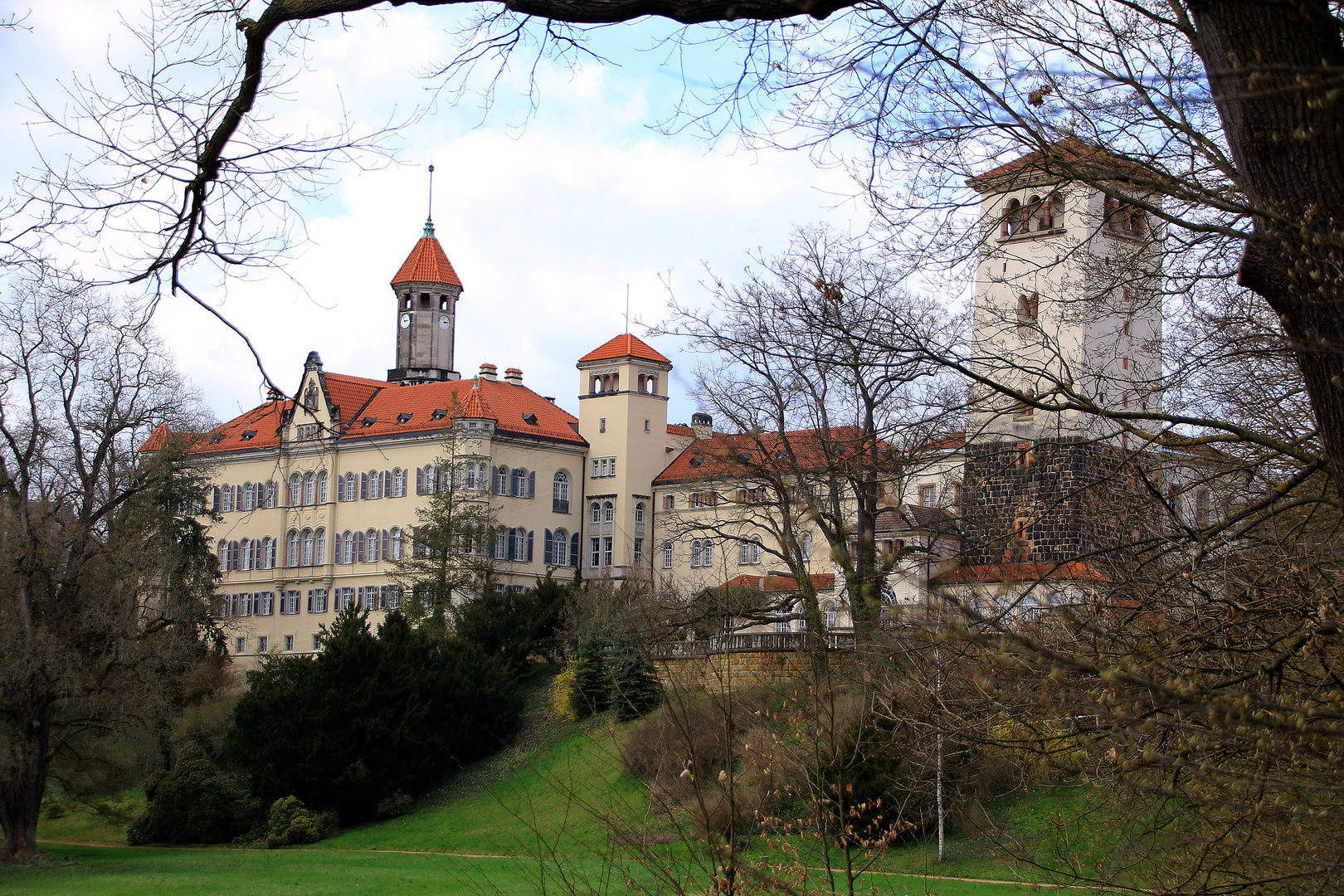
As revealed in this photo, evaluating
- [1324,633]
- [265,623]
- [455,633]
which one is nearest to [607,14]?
[1324,633]

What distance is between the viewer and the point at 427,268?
7838 cm

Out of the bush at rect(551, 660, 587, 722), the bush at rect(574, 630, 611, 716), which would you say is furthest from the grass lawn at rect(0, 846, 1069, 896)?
the bush at rect(551, 660, 587, 722)

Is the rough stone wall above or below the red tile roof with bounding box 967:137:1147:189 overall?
below

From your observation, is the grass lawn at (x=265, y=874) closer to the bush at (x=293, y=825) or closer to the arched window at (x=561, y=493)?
the bush at (x=293, y=825)

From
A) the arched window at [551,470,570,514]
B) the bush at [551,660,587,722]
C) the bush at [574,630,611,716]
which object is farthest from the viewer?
the arched window at [551,470,570,514]

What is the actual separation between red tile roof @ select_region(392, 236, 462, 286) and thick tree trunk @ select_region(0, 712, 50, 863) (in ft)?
163

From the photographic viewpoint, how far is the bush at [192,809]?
36.6m

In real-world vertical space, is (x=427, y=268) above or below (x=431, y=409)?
above

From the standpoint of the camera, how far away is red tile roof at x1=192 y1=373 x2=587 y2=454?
68.4 m

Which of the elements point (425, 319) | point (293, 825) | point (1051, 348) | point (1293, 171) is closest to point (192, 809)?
point (293, 825)

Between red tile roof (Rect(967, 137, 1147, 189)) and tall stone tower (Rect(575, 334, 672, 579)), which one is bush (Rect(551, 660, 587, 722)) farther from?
red tile roof (Rect(967, 137, 1147, 189))

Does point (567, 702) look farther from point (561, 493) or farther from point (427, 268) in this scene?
point (427, 268)

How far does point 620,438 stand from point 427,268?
18251mm

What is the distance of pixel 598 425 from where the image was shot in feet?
228
